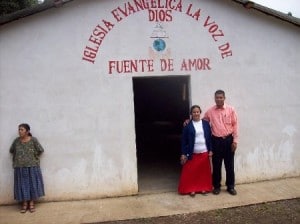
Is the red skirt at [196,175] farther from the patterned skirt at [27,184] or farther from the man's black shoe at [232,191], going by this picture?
the patterned skirt at [27,184]

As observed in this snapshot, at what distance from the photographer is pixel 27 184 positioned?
712 centimetres

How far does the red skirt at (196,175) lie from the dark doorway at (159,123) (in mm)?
1168

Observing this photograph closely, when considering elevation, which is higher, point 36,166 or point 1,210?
point 36,166

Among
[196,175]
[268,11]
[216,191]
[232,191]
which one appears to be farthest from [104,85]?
[268,11]

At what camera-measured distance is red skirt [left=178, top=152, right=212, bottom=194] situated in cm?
767

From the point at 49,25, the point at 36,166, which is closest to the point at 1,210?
the point at 36,166

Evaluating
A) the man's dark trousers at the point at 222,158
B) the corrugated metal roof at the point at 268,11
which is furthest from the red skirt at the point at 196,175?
the corrugated metal roof at the point at 268,11

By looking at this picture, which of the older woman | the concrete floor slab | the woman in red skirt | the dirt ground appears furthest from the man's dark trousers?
the older woman

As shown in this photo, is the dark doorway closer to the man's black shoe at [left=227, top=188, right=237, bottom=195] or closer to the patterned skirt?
the man's black shoe at [left=227, top=188, right=237, bottom=195]

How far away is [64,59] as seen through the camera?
7.47 metres

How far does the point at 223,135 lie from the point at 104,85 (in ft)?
7.36

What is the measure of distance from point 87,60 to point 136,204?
2.59 metres

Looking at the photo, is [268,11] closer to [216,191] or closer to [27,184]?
[216,191]

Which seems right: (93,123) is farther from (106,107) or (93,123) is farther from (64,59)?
(64,59)
